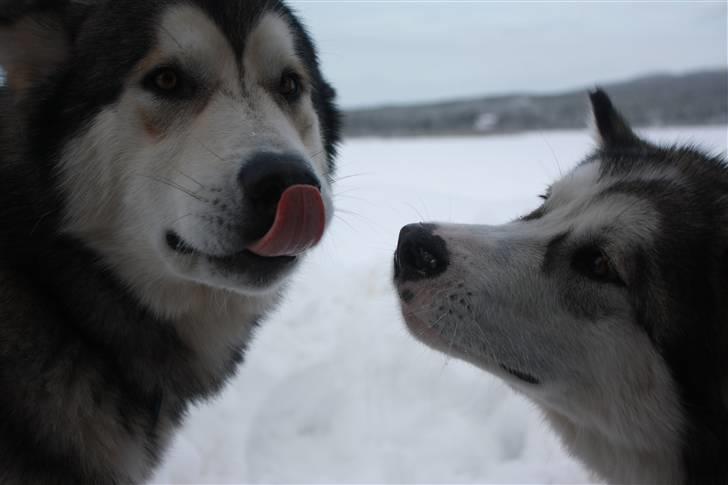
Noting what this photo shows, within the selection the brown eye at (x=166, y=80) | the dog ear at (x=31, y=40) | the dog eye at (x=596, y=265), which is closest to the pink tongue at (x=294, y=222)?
the brown eye at (x=166, y=80)

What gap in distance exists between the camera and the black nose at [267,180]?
1659 millimetres

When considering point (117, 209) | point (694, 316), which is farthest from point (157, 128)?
point (694, 316)

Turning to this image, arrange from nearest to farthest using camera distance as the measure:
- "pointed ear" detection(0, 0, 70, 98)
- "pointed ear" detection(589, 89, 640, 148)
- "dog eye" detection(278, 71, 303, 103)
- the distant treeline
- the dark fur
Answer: the dark fur → "pointed ear" detection(0, 0, 70, 98) → "dog eye" detection(278, 71, 303, 103) → "pointed ear" detection(589, 89, 640, 148) → the distant treeline

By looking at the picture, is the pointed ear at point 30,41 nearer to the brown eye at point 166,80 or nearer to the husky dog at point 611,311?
the brown eye at point 166,80

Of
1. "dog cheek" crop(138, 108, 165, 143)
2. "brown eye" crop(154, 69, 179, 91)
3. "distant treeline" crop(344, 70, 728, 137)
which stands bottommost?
"distant treeline" crop(344, 70, 728, 137)

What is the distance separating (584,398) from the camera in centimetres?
191

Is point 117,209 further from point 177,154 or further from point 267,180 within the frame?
point 267,180

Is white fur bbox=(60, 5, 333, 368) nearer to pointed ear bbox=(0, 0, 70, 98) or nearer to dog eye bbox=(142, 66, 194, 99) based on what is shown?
dog eye bbox=(142, 66, 194, 99)

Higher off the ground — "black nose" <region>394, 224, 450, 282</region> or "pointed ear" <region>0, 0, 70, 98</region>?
"pointed ear" <region>0, 0, 70, 98</region>

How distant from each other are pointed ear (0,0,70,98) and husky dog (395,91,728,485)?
1337 mm

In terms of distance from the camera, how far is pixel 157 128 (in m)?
1.88

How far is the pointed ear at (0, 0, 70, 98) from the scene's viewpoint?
1908 mm

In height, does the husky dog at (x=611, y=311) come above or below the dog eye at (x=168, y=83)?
below

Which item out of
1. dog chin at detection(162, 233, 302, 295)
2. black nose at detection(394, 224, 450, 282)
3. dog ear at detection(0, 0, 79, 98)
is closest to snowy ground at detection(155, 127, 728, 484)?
black nose at detection(394, 224, 450, 282)
